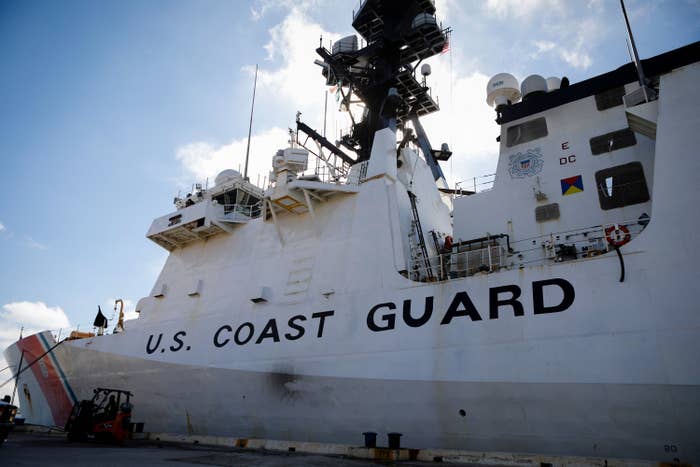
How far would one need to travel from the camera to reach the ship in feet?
25.1

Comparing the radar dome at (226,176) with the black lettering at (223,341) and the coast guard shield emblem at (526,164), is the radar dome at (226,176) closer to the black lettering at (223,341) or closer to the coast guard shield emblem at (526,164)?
the black lettering at (223,341)

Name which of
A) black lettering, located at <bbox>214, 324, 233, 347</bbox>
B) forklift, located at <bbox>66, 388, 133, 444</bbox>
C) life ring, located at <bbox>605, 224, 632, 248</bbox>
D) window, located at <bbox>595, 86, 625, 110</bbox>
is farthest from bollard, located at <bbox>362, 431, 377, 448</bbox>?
window, located at <bbox>595, 86, 625, 110</bbox>

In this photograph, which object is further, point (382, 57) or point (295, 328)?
point (382, 57)

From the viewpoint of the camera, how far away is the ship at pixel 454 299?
7.66 metres

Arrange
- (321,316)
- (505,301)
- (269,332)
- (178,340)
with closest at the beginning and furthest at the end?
(505,301) → (321,316) → (269,332) → (178,340)

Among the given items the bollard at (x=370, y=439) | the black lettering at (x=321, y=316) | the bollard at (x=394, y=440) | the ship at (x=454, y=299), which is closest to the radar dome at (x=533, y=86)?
the ship at (x=454, y=299)

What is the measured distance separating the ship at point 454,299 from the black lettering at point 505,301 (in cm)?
3

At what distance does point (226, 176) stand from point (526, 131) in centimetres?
1050

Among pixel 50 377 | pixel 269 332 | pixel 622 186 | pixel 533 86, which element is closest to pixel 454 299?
pixel 622 186

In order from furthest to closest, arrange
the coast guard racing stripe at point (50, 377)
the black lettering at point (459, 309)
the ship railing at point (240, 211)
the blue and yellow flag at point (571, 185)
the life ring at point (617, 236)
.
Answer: the coast guard racing stripe at point (50, 377) < the ship railing at point (240, 211) < the blue and yellow flag at point (571, 185) < the black lettering at point (459, 309) < the life ring at point (617, 236)

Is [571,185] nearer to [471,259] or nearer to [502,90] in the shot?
[471,259]

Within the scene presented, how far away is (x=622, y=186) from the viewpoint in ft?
31.9

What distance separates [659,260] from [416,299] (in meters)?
4.44

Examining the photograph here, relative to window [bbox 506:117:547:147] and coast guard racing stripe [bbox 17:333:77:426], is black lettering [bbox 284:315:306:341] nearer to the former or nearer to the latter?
window [bbox 506:117:547:147]
